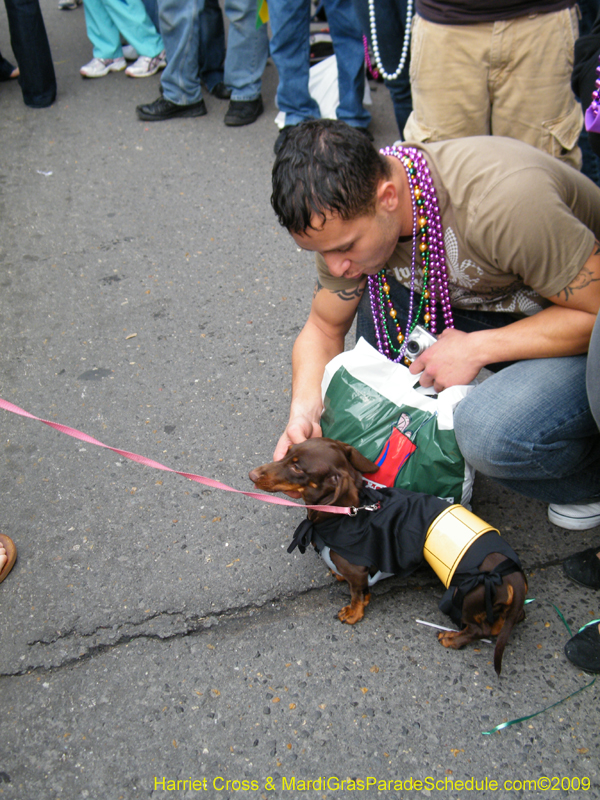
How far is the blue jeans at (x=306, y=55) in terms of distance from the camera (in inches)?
155

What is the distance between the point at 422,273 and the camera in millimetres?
2033

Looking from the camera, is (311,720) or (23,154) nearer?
(311,720)

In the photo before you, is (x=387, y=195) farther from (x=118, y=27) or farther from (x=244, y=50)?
(x=118, y=27)

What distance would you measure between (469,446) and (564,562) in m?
0.56

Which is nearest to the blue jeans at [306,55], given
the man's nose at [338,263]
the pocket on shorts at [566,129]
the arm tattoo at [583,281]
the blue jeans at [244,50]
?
the blue jeans at [244,50]

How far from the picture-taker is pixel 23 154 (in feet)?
14.6

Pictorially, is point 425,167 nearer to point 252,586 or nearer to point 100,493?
point 252,586

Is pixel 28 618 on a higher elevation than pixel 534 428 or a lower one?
lower

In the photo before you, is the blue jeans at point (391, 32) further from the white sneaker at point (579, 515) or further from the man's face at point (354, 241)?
the white sneaker at point (579, 515)

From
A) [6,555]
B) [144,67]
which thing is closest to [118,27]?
[144,67]

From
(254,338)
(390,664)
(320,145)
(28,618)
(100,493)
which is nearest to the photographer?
(320,145)

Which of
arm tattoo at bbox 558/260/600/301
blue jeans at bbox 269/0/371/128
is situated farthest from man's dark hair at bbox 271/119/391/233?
blue jeans at bbox 269/0/371/128

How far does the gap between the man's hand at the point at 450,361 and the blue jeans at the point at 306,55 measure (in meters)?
2.72

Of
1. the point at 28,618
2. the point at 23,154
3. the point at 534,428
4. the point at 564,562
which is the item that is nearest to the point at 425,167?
the point at 534,428
